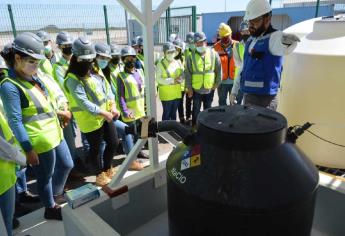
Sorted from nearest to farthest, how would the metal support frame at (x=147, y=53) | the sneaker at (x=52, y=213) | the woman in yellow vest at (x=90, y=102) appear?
the metal support frame at (x=147, y=53), the sneaker at (x=52, y=213), the woman in yellow vest at (x=90, y=102)

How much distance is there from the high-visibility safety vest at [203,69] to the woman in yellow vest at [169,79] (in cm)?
25

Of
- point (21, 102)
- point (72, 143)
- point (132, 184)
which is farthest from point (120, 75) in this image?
point (132, 184)

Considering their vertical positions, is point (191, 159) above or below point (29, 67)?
below

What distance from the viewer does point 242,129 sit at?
41.6 inches

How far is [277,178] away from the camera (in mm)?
1045

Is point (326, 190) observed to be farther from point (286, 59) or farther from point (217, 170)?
point (286, 59)

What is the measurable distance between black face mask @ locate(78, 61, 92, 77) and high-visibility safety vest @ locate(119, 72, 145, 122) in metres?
0.67

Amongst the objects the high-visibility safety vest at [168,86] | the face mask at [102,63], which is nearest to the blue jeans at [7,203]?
the face mask at [102,63]

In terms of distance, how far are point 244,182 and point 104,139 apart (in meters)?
2.55

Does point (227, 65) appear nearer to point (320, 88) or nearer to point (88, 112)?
point (320, 88)

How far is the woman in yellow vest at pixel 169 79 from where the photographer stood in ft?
15.7

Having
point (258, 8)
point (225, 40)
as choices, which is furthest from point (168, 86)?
point (258, 8)

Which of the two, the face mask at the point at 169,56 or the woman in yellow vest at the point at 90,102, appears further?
the face mask at the point at 169,56

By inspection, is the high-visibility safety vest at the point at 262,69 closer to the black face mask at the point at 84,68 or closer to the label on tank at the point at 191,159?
the black face mask at the point at 84,68
